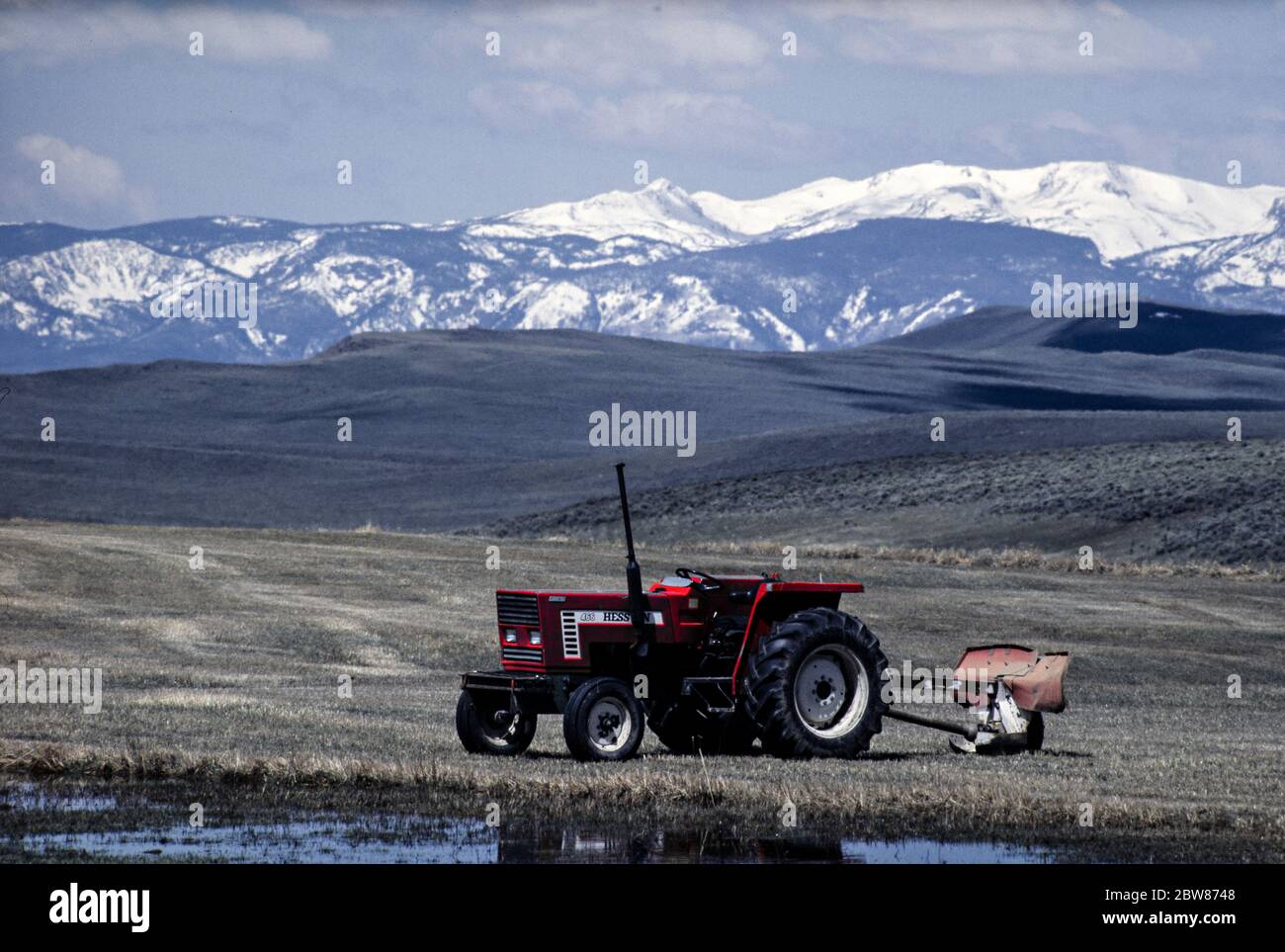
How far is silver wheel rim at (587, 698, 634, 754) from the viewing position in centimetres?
1948

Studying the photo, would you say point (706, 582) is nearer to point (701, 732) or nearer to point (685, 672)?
point (685, 672)

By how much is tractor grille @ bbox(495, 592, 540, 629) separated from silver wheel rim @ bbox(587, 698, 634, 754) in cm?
103

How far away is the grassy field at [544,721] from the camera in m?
16.7

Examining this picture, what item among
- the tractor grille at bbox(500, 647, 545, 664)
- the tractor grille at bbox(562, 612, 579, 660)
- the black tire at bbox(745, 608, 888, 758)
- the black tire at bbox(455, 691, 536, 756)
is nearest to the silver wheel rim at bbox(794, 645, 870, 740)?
the black tire at bbox(745, 608, 888, 758)

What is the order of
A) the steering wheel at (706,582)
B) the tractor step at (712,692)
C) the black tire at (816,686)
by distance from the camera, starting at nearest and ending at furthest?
the black tire at (816,686), the tractor step at (712,692), the steering wheel at (706,582)

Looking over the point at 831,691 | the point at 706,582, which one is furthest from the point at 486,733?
the point at 831,691

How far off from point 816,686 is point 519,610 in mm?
3022

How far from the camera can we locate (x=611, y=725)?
19625mm

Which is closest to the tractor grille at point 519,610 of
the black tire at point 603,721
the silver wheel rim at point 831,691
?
the black tire at point 603,721

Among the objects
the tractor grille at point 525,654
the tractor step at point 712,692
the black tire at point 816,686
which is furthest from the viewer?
the tractor step at point 712,692

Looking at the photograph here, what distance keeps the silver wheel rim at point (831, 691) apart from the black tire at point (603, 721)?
162cm

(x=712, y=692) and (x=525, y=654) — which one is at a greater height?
(x=525, y=654)

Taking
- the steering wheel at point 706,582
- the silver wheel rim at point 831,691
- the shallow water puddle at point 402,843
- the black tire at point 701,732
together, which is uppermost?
the steering wheel at point 706,582

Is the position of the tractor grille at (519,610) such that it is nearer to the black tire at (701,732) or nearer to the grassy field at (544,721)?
the grassy field at (544,721)
